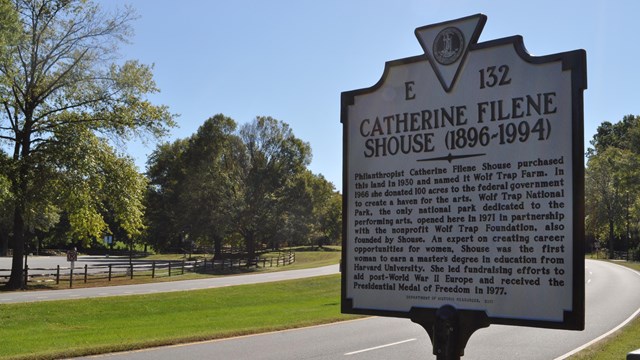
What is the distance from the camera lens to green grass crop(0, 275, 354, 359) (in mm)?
13906

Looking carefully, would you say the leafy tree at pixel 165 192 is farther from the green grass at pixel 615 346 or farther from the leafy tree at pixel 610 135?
the leafy tree at pixel 610 135

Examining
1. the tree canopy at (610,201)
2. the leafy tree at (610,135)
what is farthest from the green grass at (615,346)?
the leafy tree at (610,135)

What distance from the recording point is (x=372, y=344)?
14.4 meters

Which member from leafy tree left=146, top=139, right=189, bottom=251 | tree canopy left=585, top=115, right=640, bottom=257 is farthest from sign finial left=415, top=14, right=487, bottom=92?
tree canopy left=585, top=115, right=640, bottom=257

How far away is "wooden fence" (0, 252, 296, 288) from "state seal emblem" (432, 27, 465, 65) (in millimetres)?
30528

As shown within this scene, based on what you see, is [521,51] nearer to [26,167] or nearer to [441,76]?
[441,76]

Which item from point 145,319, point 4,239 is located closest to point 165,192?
point 4,239

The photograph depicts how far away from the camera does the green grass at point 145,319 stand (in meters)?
13.9

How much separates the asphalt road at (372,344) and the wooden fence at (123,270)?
64.2 feet

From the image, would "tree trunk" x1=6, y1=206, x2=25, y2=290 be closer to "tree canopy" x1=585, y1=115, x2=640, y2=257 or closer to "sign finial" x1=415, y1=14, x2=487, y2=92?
"sign finial" x1=415, y1=14, x2=487, y2=92

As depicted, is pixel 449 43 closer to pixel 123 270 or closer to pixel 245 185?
pixel 123 270

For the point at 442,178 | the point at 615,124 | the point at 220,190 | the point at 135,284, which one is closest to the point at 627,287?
the point at 135,284

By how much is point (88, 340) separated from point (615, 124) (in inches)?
4975

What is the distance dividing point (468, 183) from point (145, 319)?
17782mm
